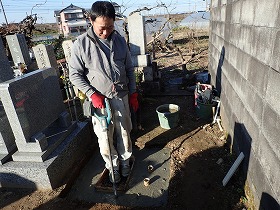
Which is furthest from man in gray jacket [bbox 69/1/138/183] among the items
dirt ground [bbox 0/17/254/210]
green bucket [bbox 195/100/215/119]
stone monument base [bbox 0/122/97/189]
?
green bucket [bbox 195/100/215/119]

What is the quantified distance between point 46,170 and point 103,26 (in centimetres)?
213

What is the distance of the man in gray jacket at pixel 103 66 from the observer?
2532mm

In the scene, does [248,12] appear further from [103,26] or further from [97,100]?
[97,100]

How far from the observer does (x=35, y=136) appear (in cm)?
318

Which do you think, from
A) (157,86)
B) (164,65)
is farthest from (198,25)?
(157,86)

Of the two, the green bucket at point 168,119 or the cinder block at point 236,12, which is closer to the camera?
the cinder block at point 236,12

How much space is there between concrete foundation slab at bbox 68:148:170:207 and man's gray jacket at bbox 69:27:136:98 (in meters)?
1.40

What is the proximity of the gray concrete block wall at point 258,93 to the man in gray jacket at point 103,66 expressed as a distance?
1.62 metres

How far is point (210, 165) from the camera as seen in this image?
3.51 meters

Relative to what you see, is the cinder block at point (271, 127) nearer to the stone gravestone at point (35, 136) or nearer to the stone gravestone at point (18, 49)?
the stone gravestone at point (35, 136)

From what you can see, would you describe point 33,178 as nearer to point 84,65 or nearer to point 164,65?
point 84,65

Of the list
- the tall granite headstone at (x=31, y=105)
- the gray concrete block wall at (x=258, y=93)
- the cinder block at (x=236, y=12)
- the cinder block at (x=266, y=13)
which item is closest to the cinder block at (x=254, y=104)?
the gray concrete block wall at (x=258, y=93)

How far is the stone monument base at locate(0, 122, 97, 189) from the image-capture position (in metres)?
3.12

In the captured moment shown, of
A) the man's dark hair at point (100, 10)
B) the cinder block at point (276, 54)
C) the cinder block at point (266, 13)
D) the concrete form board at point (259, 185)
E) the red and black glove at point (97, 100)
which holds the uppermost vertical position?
the man's dark hair at point (100, 10)
